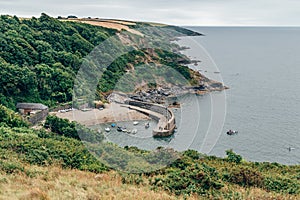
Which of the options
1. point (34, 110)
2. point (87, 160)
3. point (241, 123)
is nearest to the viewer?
point (87, 160)

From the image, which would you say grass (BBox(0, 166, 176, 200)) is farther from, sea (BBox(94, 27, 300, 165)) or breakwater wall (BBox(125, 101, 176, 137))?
breakwater wall (BBox(125, 101, 176, 137))

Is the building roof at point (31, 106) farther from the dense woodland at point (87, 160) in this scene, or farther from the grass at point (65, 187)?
the grass at point (65, 187)

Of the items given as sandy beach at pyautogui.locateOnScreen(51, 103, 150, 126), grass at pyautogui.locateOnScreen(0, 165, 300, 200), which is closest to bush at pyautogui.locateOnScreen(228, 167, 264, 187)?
grass at pyautogui.locateOnScreen(0, 165, 300, 200)

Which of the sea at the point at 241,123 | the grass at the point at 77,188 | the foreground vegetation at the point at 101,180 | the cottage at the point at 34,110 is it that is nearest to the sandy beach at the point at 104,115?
the sea at the point at 241,123

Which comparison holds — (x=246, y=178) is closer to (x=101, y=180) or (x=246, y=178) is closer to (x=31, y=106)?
(x=101, y=180)

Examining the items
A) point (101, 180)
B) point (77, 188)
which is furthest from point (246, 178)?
point (77, 188)

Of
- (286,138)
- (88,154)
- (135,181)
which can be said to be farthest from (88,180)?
(286,138)
